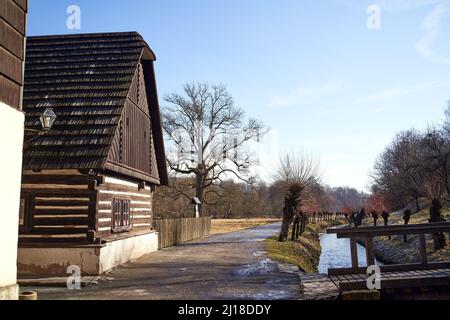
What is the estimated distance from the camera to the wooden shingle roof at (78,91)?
12266 mm

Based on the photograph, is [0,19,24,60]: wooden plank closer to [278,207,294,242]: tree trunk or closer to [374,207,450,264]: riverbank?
[374,207,450,264]: riverbank

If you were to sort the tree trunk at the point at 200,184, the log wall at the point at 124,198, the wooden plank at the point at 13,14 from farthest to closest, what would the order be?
the tree trunk at the point at 200,184 < the log wall at the point at 124,198 < the wooden plank at the point at 13,14

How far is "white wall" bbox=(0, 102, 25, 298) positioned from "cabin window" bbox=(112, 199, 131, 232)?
6705mm

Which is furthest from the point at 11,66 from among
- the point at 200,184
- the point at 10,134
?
the point at 200,184

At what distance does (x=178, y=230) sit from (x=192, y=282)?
45.0ft

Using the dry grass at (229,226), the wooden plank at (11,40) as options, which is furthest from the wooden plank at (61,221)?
the dry grass at (229,226)

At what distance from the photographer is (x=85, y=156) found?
39.8 ft

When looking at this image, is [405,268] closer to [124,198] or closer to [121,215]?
[121,215]

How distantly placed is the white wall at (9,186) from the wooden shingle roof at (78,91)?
4.95m

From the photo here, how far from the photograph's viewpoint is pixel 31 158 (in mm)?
12188

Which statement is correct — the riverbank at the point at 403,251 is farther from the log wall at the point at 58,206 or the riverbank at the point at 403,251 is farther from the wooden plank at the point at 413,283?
the log wall at the point at 58,206

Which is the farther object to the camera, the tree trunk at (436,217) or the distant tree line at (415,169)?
the distant tree line at (415,169)
